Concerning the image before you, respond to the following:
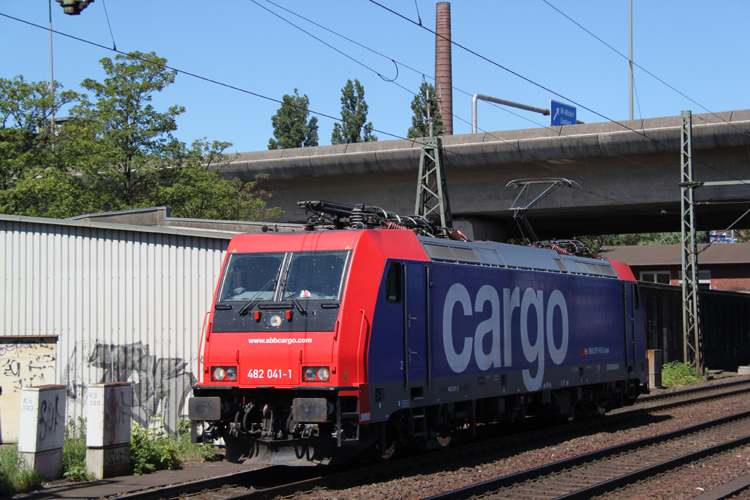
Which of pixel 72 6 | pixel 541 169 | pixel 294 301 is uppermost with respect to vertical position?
pixel 541 169

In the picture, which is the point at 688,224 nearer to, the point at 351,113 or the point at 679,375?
the point at 679,375

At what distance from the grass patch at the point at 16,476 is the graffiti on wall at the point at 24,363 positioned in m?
3.24

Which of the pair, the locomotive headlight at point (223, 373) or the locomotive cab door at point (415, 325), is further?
the locomotive cab door at point (415, 325)

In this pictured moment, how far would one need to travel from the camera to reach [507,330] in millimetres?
13016

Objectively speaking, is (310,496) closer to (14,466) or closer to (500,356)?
(14,466)

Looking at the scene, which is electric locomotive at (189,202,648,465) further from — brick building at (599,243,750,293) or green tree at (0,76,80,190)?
brick building at (599,243,750,293)

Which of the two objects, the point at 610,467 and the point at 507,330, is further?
the point at 507,330

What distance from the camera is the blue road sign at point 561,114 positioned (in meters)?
29.3

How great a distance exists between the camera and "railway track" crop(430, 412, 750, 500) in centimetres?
948

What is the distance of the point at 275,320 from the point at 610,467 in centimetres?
535

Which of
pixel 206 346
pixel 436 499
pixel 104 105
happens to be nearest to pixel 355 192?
pixel 104 105

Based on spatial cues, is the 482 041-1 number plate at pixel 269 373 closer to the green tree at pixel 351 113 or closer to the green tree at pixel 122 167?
the green tree at pixel 122 167

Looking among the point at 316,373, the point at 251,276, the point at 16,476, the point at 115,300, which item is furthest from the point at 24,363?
the point at 316,373

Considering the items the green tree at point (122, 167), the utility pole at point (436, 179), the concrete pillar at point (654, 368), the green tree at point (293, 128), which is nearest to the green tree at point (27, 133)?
the green tree at point (122, 167)
